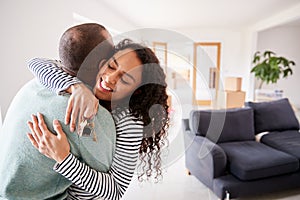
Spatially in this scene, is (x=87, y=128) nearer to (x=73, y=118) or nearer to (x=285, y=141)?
(x=73, y=118)

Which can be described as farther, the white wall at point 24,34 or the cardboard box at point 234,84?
the cardboard box at point 234,84

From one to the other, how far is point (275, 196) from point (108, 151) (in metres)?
2.06

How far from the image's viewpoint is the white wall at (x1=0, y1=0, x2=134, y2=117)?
4.96 ft

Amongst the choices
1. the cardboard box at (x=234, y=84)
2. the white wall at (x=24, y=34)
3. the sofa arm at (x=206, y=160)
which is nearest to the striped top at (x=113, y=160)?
the white wall at (x=24, y=34)

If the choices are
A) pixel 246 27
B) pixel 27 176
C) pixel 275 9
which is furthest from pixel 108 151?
pixel 246 27

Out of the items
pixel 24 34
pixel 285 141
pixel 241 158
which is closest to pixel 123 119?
pixel 24 34

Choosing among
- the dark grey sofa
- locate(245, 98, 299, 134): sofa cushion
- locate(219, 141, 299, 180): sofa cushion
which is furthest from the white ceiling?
locate(219, 141, 299, 180): sofa cushion

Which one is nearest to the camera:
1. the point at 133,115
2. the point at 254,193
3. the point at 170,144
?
the point at 133,115

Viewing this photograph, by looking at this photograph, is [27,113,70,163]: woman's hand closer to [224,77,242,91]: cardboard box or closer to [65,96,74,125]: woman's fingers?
[65,96,74,125]: woman's fingers

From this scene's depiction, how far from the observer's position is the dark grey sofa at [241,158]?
1.94 m

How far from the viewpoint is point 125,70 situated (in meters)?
0.63

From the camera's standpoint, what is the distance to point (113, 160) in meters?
0.71

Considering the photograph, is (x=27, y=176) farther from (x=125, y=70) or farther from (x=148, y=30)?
(x=148, y=30)

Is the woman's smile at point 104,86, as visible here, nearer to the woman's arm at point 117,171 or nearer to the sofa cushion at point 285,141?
the woman's arm at point 117,171
